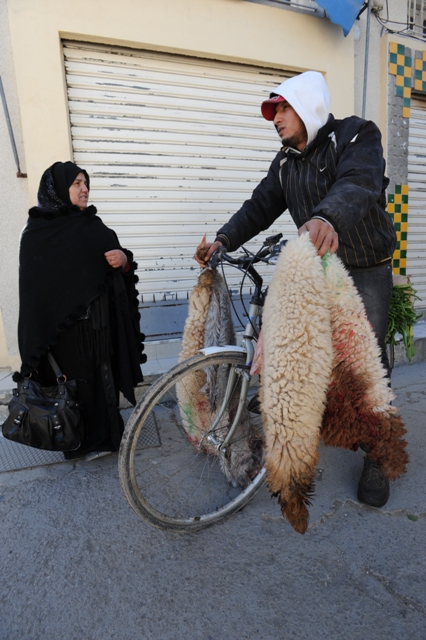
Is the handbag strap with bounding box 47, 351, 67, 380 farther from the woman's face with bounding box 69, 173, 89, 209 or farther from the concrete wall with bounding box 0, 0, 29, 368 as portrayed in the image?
the concrete wall with bounding box 0, 0, 29, 368

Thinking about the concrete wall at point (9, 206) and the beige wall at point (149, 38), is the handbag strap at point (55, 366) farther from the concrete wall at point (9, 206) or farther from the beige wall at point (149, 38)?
the beige wall at point (149, 38)

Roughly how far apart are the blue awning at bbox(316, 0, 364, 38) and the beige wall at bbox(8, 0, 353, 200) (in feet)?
0.73

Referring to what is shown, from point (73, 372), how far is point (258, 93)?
3.76 m

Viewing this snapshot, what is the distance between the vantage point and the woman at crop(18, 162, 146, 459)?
232cm

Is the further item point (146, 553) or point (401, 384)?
point (401, 384)

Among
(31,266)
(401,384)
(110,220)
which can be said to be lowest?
(401,384)

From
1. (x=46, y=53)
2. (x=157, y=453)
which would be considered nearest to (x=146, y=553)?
(x=157, y=453)

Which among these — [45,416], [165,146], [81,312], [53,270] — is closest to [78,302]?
[81,312]

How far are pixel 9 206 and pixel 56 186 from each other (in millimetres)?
1574

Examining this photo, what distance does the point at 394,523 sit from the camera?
207 cm

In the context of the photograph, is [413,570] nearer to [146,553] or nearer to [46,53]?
[146,553]

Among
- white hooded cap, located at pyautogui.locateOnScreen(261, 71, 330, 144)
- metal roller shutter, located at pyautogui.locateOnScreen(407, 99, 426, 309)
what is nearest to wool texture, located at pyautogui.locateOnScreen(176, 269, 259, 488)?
white hooded cap, located at pyautogui.locateOnScreen(261, 71, 330, 144)

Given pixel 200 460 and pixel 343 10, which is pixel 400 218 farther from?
pixel 200 460

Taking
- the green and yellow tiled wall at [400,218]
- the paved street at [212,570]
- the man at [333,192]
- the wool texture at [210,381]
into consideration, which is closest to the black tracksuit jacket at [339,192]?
the man at [333,192]
